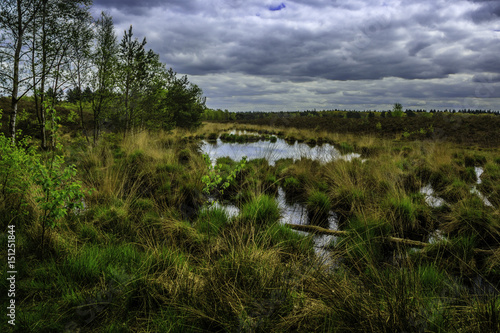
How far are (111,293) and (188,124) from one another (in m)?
21.4

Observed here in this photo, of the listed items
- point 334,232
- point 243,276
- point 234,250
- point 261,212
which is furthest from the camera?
point 261,212

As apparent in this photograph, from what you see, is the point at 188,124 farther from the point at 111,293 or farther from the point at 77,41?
the point at 111,293

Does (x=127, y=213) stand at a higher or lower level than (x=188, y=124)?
lower

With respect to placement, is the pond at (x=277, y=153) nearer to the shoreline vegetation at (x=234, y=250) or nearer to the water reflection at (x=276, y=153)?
the water reflection at (x=276, y=153)

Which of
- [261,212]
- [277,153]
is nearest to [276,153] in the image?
[277,153]

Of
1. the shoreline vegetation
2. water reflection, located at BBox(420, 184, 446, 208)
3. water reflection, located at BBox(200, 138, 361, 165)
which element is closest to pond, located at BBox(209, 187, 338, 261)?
the shoreline vegetation

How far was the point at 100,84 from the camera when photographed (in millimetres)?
12273

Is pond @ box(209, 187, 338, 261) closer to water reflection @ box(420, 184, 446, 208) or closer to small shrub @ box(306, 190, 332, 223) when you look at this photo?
small shrub @ box(306, 190, 332, 223)

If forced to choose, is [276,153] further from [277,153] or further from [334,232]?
[334,232]

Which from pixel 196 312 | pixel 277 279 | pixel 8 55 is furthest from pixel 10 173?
pixel 8 55

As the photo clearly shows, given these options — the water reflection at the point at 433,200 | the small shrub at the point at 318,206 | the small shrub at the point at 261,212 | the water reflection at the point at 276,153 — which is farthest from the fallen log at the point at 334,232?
the water reflection at the point at 276,153

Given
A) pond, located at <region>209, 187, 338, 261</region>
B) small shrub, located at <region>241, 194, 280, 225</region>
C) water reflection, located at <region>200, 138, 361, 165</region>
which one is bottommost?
pond, located at <region>209, 187, 338, 261</region>

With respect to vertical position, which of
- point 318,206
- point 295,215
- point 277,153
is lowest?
point 295,215

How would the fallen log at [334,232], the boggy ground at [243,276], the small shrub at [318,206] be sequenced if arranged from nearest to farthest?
1. the boggy ground at [243,276]
2. the fallen log at [334,232]
3. the small shrub at [318,206]
